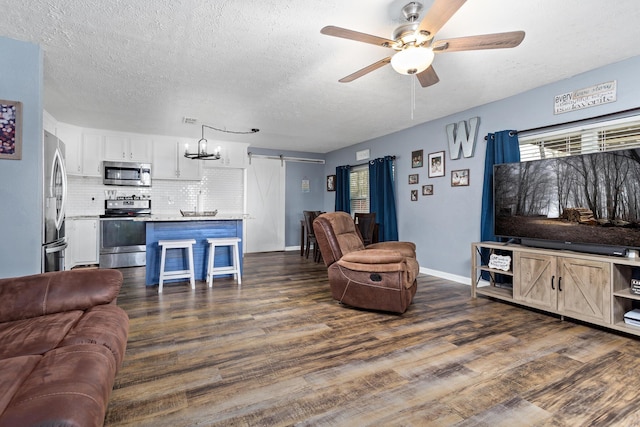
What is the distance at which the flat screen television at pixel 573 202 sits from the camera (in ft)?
9.22

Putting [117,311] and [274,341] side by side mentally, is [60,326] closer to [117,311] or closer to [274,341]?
[117,311]

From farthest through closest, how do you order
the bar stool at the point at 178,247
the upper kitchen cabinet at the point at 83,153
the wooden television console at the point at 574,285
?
1. the upper kitchen cabinet at the point at 83,153
2. the bar stool at the point at 178,247
3. the wooden television console at the point at 574,285

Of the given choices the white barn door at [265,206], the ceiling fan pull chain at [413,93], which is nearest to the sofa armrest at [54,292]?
the ceiling fan pull chain at [413,93]

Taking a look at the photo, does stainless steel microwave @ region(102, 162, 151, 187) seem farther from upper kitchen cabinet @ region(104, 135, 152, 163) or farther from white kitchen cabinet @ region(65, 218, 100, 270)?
white kitchen cabinet @ region(65, 218, 100, 270)

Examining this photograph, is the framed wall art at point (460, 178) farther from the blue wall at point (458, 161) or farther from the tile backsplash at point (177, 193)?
the tile backsplash at point (177, 193)

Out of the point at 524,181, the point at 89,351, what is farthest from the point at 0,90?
the point at 524,181

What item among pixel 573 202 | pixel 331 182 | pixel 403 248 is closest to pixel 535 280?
pixel 573 202

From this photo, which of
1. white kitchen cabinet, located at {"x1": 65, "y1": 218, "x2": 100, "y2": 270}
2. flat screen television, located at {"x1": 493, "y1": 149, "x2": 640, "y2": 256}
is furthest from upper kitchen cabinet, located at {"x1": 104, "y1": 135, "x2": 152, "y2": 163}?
flat screen television, located at {"x1": 493, "y1": 149, "x2": 640, "y2": 256}

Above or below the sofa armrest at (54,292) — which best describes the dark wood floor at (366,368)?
below

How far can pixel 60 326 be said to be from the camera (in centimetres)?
168

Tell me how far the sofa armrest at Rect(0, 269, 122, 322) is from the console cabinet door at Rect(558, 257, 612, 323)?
3695 millimetres

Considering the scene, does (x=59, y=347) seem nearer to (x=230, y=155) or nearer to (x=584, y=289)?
(x=584, y=289)

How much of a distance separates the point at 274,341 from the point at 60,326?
1.40m

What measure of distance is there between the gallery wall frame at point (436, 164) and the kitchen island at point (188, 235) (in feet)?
9.83
